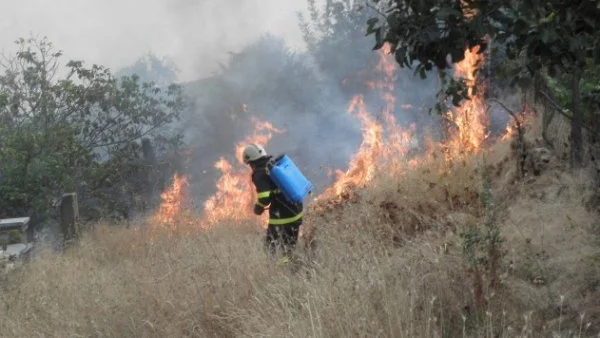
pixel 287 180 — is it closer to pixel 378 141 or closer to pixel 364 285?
pixel 364 285

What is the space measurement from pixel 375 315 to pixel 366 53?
2155 centimetres

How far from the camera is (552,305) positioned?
12.0 ft

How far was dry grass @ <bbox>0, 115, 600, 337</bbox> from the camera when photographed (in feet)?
10.6

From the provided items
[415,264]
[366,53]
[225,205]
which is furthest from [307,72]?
Result: [415,264]

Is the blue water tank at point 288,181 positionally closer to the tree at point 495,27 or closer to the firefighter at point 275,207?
the firefighter at point 275,207

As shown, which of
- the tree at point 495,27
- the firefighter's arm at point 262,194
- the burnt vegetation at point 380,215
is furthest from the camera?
the firefighter's arm at point 262,194

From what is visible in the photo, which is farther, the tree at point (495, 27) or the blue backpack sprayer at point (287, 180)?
the blue backpack sprayer at point (287, 180)

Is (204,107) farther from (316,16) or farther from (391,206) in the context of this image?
(391,206)

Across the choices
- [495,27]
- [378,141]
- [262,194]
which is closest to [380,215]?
[262,194]

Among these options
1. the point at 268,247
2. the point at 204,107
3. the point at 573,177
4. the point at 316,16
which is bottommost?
the point at 268,247

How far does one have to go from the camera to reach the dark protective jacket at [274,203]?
607cm

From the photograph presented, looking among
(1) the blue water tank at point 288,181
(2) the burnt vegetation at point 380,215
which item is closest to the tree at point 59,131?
(2) the burnt vegetation at point 380,215

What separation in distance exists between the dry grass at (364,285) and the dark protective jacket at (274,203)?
0.38 metres

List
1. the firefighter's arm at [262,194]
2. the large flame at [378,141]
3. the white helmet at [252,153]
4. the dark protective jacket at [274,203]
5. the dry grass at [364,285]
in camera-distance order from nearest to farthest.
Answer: the dry grass at [364,285] → the firefighter's arm at [262,194] → the dark protective jacket at [274,203] → the white helmet at [252,153] → the large flame at [378,141]
